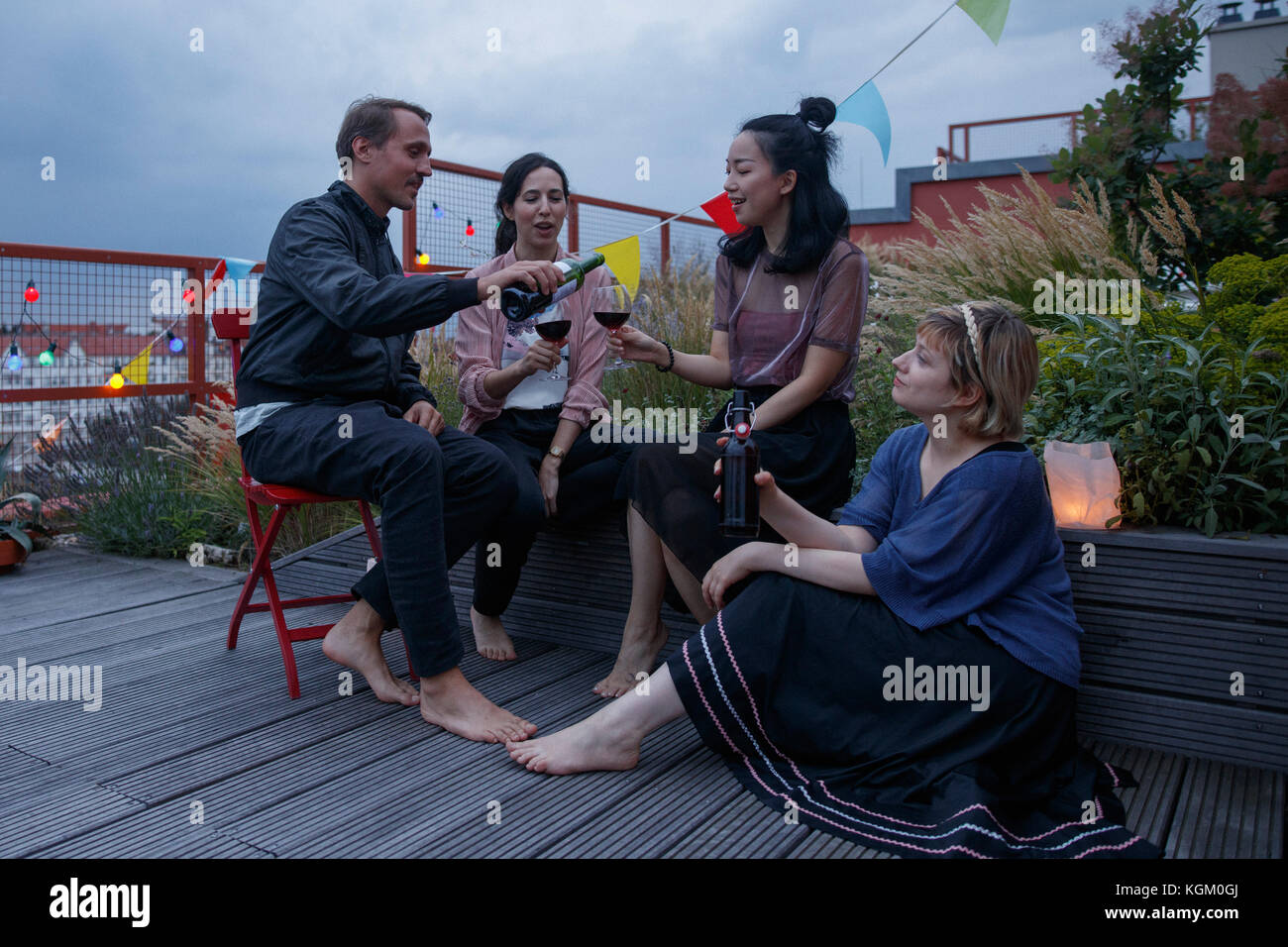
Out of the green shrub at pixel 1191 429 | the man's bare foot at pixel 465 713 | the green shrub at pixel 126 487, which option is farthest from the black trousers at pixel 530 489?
the green shrub at pixel 126 487

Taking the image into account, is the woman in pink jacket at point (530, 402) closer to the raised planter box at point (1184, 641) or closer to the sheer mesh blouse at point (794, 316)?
the sheer mesh blouse at point (794, 316)

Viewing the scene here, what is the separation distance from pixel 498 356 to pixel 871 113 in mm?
1847

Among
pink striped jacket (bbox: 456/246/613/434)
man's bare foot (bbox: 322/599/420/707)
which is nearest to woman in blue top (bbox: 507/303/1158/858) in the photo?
man's bare foot (bbox: 322/599/420/707)

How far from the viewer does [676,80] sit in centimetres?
454

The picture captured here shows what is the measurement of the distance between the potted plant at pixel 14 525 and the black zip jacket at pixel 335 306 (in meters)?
2.46

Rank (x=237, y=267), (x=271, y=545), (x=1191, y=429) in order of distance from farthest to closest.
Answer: (x=237, y=267), (x=271, y=545), (x=1191, y=429)

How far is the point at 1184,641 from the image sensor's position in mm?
2146

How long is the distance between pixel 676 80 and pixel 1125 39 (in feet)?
7.50

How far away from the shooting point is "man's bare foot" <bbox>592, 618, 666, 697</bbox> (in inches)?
104

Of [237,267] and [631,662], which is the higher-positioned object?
[237,267]

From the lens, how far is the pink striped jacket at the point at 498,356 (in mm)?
2986

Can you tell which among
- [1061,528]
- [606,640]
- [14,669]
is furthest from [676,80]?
[14,669]

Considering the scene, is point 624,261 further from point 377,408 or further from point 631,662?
point 631,662

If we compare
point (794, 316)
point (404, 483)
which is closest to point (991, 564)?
Result: point (794, 316)
